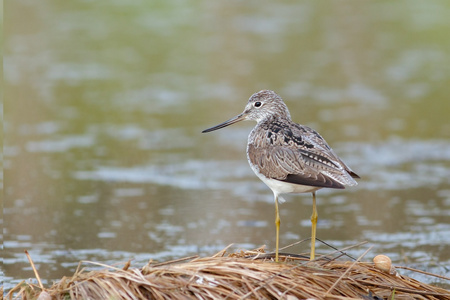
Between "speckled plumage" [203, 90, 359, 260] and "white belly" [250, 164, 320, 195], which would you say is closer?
"speckled plumage" [203, 90, 359, 260]

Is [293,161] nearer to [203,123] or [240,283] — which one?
[240,283]

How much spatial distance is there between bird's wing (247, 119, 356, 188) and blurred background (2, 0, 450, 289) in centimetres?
203

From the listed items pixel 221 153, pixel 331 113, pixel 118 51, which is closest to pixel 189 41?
pixel 118 51

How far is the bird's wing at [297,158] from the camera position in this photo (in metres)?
6.14

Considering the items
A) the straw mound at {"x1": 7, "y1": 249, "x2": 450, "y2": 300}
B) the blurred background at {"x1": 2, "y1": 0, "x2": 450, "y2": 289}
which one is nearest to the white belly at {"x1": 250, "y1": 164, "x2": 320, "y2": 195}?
the straw mound at {"x1": 7, "y1": 249, "x2": 450, "y2": 300}

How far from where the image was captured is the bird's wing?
6145 mm

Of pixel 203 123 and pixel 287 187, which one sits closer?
pixel 287 187

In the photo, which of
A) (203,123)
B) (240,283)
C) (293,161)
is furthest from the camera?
(203,123)

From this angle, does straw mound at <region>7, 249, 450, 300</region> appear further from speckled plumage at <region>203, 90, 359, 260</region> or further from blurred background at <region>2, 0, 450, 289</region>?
blurred background at <region>2, 0, 450, 289</region>

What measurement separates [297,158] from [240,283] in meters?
1.30

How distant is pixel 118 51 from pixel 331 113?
6375mm

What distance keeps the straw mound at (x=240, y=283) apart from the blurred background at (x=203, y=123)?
2037 millimetres

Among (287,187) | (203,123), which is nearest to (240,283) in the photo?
(287,187)

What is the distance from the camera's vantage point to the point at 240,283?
5.53 m
